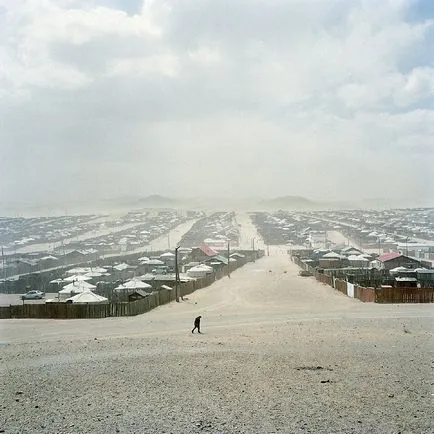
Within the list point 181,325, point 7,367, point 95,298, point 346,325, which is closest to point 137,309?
point 95,298

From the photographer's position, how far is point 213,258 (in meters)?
74.1

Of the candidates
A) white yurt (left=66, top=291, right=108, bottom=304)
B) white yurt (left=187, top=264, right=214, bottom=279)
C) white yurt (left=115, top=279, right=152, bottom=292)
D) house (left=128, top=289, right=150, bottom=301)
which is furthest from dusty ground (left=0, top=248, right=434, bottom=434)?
white yurt (left=187, top=264, right=214, bottom=279)

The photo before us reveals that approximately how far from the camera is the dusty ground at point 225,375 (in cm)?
1279

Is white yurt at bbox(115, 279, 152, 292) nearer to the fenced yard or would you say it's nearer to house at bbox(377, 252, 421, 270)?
the fenced yard

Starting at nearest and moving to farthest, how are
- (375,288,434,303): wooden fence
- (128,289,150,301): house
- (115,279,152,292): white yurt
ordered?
(375,288,434,303): wooden fence → (128,289,150,301): house → (115,279,152,292): white yurt

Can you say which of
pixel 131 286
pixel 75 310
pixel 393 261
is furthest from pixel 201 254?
pixel 75 310

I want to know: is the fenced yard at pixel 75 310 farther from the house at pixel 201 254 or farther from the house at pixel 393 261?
the house at pixel 201 254

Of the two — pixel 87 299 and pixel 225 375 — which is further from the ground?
pixel 225 375

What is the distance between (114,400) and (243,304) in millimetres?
23699

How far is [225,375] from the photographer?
16688 millimetres

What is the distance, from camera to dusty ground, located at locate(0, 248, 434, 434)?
12.8 metres

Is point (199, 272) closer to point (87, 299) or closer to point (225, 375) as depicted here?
point (87, 299)

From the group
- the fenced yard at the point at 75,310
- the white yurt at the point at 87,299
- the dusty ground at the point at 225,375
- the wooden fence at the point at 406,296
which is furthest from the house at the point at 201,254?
the dusty ground at the point at 225,375

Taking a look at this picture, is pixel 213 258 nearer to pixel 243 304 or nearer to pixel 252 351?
pixel 243 304
